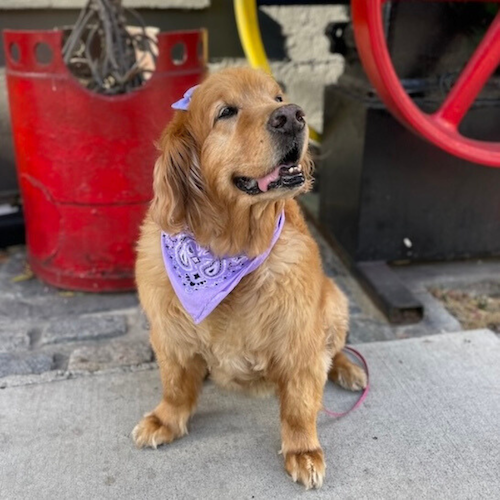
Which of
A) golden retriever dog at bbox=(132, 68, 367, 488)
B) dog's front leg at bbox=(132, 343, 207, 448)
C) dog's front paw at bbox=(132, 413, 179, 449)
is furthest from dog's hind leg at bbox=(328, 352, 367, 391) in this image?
dog's front paw at bbox=(132, 413, 179, 449)

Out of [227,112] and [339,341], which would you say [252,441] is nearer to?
[339,341]

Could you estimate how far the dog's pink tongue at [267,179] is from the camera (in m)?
1.82

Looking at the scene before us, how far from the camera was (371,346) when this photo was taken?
9.46 feet

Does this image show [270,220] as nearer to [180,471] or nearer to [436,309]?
[180,471]

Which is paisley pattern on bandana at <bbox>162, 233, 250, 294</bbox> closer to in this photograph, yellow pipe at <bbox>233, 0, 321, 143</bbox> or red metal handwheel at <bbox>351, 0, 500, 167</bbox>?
red metal handwheel at <bbox>351, 0, 500, 167</bbox>

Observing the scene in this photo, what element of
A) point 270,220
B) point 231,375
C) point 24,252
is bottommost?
point 24,252

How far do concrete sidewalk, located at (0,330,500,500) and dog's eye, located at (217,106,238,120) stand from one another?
127 centimetres

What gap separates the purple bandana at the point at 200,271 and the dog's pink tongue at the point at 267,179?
28 centimetres

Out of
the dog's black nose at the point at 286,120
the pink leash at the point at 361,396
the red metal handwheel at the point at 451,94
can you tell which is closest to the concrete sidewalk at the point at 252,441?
the pink leash at the point at 361,396

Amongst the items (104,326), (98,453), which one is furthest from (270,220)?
(104,326)

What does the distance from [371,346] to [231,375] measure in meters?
0.97

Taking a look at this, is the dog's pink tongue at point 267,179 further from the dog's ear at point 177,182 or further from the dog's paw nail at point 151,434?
the dog's paw nail at point 151,434

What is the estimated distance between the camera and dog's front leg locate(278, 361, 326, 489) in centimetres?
210

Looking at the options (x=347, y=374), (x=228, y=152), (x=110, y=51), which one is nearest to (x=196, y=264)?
(x=228, y=152)
